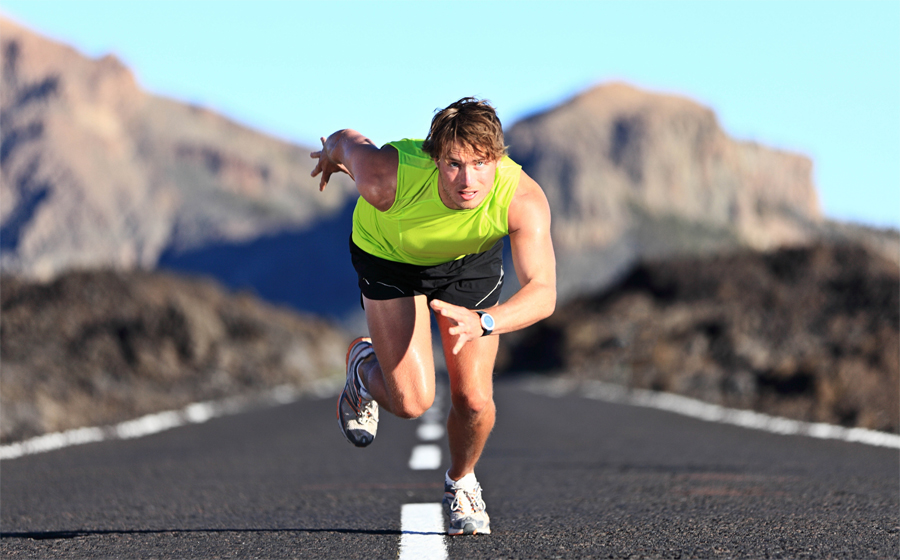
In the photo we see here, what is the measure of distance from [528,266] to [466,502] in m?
1.33

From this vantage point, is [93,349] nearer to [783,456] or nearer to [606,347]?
[783,456]

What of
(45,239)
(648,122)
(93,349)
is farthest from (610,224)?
(93,349)

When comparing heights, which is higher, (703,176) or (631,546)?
(703,176)

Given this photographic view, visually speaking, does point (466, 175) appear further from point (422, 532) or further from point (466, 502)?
point (422, 532)

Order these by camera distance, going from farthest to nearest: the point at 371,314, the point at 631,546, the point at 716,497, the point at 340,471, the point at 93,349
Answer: the point at 93,349, the point at 340,471, the point at 716,497, the point at 371,314, the point at 631,546

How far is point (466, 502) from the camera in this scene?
16.5ft

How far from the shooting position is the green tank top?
461 cm

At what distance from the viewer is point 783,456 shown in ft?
28.5

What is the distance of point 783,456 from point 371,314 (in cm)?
495

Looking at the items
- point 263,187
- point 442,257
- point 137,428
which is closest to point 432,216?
point 442,257

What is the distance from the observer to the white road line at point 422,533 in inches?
174

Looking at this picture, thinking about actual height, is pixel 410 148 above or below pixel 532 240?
above

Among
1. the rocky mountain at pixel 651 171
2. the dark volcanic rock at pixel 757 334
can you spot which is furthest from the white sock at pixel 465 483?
the rocky mountain at pixel 651 171

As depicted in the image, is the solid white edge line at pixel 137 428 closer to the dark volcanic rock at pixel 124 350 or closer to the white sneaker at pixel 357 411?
the dark volcanic rock at pixel 124 350
